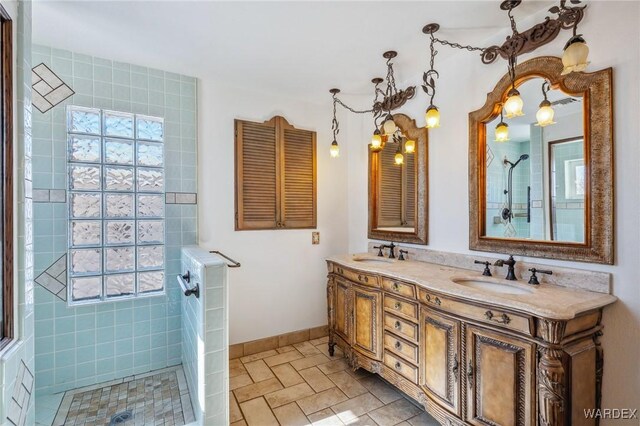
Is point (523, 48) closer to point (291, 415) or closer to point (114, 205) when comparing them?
point (291, 415)

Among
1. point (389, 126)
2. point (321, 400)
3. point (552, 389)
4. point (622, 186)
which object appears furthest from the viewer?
point (389, 126)

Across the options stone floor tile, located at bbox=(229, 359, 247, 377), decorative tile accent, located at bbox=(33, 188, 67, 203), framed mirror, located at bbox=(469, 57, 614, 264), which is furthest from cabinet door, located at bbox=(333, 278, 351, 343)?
decorative tile accent, located at bbox=(33, 188, 67, 203)

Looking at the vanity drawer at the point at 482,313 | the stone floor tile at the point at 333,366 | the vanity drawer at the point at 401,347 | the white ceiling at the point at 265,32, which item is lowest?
the stone floor tile at the point at 333,366

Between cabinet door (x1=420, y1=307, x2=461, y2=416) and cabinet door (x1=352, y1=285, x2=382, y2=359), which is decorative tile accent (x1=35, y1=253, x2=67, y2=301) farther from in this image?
cabinet door (x1=420, y1=307, x2=461, y2=416)

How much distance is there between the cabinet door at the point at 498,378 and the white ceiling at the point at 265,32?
5.91 feet

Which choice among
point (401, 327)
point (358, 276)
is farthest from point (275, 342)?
point (401, 327)

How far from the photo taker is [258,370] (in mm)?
2555

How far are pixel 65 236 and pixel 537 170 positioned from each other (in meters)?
3.24

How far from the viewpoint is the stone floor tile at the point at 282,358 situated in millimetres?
2682

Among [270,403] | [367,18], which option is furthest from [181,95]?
[270,403]

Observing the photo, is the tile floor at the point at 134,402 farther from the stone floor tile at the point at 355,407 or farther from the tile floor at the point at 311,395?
the stone floor tile at the point at 355,407

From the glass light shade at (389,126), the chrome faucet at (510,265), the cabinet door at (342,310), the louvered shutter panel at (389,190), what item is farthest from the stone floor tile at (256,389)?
the glass light shade at (389,126)

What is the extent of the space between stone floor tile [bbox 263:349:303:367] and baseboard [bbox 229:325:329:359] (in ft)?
0.51

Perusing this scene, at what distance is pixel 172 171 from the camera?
8.30 ft
